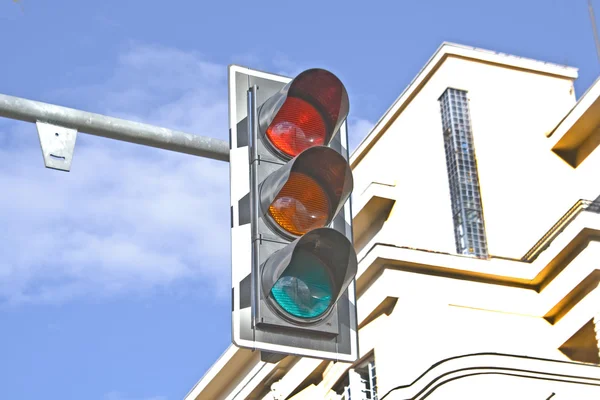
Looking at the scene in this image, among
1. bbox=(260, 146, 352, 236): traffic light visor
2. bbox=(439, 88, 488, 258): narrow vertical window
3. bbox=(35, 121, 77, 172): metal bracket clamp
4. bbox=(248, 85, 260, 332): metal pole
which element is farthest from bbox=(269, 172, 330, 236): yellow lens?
bbox=(439, 88, 488, 258): narrow vertical window

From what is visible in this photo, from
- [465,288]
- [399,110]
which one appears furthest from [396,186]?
[465,288]

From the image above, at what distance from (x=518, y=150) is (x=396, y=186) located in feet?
10.4

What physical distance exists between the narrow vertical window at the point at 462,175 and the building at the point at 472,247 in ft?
0.12

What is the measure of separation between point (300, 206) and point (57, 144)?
126cm

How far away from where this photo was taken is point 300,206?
5.09 m

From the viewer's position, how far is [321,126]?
213 inches

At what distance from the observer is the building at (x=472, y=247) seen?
77.5 feet

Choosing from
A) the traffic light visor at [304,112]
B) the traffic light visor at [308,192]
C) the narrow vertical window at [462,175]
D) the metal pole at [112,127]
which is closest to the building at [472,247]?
the narrow vertical window at [462,175]

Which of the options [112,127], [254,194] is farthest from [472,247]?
[254,194]

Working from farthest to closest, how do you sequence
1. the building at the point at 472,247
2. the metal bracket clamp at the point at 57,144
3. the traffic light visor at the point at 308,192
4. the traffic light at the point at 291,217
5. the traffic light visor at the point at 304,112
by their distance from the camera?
1. the building at the point at 472,247
2. the metal bracket clamp at the point at 57,144
3. the traffic light visor at the point at 304,112
4. the traffic light visor at the point at 308,192
5. the traffic light at the point at 291,217

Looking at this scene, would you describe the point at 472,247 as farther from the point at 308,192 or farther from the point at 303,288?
the point at 303,288

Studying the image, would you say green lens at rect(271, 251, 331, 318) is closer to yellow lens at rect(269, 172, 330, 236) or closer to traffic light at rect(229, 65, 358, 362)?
traffic light at rect(229, 65, 358, 362)

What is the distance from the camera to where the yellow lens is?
5066mm

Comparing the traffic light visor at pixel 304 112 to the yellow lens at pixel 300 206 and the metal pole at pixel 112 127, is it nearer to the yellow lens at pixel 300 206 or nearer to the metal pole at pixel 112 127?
the yellow lens at pixel 300 206
